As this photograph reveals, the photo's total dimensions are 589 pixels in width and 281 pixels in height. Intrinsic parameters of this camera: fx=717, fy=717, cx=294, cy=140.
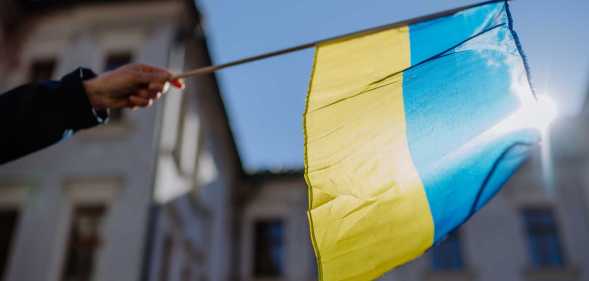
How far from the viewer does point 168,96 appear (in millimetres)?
13352

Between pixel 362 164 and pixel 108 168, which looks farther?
pixel 108 168

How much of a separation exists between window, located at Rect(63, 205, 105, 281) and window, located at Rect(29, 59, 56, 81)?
11.3 feet

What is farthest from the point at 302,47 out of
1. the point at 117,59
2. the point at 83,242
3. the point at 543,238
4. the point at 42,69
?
the point at 543,238

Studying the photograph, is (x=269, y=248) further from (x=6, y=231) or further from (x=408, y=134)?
(x=408, y=134)

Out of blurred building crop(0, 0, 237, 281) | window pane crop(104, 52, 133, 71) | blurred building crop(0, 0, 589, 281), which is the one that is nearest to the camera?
blurred building crop(0, 0, 237, 281)

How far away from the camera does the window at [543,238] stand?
60.0 ft

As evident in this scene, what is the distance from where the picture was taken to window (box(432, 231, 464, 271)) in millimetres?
18312

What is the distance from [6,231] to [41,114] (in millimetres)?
9879

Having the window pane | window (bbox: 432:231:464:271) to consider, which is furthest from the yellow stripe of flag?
window (bbox: 432:231:464:271)

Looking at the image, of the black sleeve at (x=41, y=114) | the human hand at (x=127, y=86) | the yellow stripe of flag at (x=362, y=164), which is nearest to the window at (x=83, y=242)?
the yellow stripe of flag at (x=362, y=164)

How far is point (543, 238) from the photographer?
18734 mm

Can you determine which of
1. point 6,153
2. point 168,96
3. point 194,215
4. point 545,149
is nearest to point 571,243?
point 545,149

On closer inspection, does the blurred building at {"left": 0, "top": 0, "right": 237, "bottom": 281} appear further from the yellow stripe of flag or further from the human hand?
the human hand

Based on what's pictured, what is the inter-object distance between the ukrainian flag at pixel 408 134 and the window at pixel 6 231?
30.3ft
